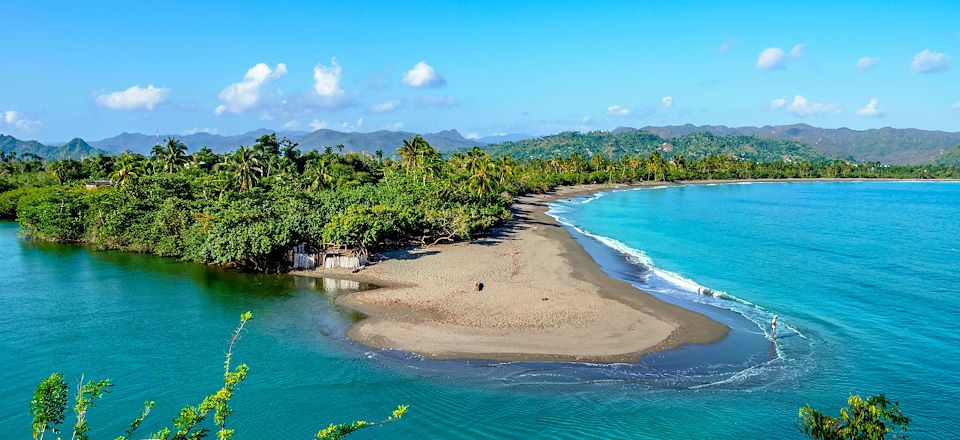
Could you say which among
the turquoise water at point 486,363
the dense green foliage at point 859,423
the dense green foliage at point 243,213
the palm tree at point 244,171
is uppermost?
the palm tree at point 244,171

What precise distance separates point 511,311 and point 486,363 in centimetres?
741

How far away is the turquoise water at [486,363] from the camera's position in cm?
2133

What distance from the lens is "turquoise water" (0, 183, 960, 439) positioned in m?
21.3

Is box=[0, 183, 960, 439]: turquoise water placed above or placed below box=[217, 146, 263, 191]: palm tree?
below

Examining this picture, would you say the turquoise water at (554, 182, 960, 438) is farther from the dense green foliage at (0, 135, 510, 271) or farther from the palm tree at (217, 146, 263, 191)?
the palm tree at (217, 146, 263, 191)

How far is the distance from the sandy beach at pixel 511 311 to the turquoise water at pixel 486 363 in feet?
5.11

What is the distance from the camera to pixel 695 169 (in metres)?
180

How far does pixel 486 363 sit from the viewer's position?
25.8 meters

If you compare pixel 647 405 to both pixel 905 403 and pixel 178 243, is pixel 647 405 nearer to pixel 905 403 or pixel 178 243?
pixel 905 403

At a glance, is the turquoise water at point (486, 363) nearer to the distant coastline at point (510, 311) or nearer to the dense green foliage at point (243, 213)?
the distant coastline at point (510, 311)

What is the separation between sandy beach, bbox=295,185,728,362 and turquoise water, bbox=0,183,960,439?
156 centimetres

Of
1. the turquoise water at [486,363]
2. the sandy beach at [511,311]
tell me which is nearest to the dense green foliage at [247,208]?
the turquoise water at [486,363]

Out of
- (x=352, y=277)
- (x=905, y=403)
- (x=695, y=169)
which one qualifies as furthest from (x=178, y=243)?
(x=695, y=169)

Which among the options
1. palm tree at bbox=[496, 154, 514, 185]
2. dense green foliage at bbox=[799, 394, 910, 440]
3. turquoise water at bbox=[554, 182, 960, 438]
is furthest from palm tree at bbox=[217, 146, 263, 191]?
dense green foliage at bbox=[799, 394, 910, 440]
